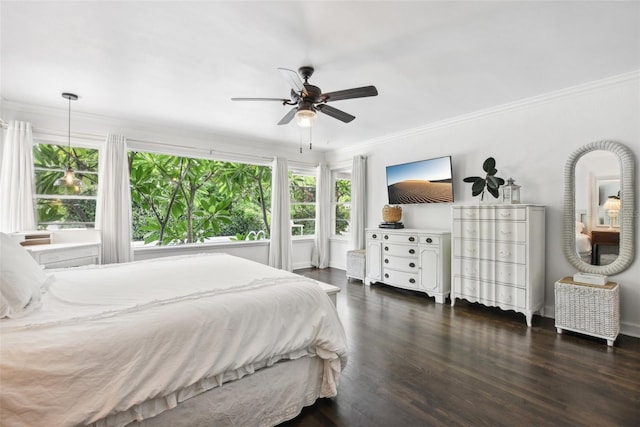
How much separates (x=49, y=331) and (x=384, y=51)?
8.81ft

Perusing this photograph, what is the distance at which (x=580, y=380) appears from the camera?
2.04 metres

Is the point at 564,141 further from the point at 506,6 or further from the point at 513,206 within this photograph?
the point at 506,6

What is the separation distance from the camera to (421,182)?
4477mm

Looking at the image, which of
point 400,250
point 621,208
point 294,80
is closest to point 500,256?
point 621,208

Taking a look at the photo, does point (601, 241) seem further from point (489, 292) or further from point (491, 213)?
point (489, 292)

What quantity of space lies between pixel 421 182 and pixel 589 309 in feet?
7.97

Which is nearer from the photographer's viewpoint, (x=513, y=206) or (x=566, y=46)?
(x=566, y=46)

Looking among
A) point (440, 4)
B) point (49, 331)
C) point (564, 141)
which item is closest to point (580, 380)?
point (564, 141)

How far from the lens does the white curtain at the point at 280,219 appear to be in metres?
5.36

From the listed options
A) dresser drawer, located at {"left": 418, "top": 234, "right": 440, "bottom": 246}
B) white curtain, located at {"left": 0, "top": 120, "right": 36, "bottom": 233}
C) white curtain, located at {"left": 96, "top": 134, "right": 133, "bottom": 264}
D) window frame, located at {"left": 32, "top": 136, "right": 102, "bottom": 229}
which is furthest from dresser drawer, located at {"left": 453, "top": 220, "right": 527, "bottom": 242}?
white curtain, located at {"left": 0, "top": 120, "right": 36, "bottom": 233}

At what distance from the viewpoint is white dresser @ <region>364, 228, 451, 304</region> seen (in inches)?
153

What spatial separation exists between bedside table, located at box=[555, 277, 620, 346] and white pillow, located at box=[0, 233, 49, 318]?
13.0 ft

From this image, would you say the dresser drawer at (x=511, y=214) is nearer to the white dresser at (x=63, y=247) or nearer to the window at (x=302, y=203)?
the window at (x=302, y=203)

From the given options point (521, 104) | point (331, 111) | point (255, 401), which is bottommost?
point (255, 401)
